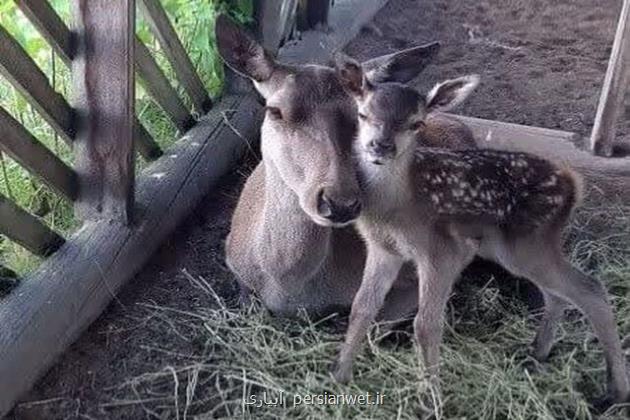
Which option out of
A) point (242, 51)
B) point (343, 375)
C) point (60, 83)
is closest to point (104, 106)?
point (242, 51)

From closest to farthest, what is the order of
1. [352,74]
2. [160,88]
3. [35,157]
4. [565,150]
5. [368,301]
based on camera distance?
1. [352,74]
2. [368,301]
3. [35,157]
4. [160,88]
5. [565,150]

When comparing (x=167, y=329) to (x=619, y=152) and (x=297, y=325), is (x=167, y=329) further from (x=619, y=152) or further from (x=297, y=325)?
(x=619, y=152)

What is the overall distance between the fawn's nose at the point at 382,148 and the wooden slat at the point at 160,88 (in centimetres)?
154

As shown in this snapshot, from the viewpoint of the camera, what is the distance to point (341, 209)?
3104 millimetres

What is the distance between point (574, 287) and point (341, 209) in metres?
0.88

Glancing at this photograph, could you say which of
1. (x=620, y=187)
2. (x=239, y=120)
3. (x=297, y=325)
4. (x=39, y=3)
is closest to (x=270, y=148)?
(x=297, y=325)

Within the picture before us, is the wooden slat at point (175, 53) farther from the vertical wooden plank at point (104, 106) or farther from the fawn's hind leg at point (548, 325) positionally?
the fawn's hind leg at point (548, 325)

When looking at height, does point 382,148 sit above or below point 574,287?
above

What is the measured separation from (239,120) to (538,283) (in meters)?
Result: 2.11

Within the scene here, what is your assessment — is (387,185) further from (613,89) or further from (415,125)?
(613,89)

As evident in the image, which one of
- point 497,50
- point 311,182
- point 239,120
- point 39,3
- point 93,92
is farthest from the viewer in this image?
point 497,50

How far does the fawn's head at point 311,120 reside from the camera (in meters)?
3.18

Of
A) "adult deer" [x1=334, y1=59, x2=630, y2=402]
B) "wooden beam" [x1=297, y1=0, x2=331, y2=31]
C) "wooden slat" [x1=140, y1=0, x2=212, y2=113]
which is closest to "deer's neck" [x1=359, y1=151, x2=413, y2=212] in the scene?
"adult deer" [x1=334, y1=59, x2=630, y2=402]

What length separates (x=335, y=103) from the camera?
337 cm
